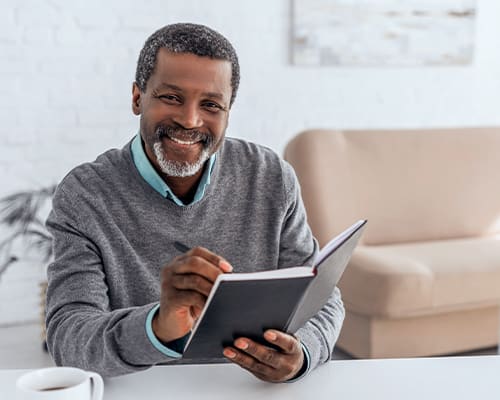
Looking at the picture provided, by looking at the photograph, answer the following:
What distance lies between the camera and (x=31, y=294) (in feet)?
10.3

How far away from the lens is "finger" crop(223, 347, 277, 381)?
41.8 inches

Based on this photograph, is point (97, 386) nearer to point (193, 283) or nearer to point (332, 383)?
point (193, 283)

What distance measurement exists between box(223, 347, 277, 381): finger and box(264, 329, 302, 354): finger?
3cm

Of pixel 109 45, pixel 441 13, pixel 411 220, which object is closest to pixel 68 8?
pixel 109 45

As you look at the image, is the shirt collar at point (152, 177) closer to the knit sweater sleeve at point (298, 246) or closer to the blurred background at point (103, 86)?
the knit sweater sleeve at point (298, 246)

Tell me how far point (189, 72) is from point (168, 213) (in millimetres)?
246

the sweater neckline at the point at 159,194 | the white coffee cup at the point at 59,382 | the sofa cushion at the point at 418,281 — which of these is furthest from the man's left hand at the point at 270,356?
the sofa cushion at the point at 418,281

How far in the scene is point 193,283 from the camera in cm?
97

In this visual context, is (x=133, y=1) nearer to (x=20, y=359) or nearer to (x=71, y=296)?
(x=20, y=359)

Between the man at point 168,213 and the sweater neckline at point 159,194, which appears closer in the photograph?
the man at point 168,213

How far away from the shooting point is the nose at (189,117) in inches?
51.1

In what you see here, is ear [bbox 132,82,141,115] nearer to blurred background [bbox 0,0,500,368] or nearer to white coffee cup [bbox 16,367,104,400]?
white coffee cup [bbox 16,367,104,400]

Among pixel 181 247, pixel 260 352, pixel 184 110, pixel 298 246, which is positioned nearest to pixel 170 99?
pixel 184 110

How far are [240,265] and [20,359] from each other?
1.63 m
